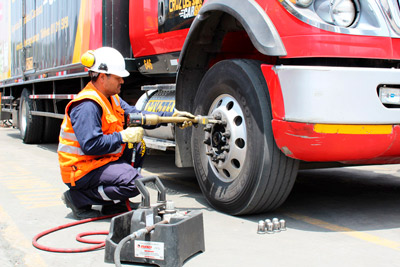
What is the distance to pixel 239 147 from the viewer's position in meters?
3.67

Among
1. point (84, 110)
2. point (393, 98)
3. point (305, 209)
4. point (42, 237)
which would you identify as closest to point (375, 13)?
point (393, 98)

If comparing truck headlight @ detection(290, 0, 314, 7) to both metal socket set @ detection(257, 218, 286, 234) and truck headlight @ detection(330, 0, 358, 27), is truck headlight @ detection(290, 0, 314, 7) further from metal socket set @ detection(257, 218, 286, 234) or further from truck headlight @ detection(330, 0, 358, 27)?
metal socket set @ detection(257, 218, 286, 234)

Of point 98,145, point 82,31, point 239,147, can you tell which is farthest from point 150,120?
point 82,31

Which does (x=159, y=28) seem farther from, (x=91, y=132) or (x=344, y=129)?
(x=344, y=129)

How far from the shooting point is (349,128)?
2986 mm

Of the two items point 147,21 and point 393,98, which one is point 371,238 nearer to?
point 393,98

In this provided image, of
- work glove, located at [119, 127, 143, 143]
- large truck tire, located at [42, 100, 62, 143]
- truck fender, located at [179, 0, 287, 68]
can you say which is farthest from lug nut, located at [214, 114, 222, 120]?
large truck tire, located at [42, 100, 62, 143]

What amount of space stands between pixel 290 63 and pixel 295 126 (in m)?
0.48

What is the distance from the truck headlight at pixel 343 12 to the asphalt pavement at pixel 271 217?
133 centimetres

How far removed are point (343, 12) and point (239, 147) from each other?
1.16 metres

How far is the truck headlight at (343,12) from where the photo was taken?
3.10 metres

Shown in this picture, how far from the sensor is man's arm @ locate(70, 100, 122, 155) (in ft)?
11.6

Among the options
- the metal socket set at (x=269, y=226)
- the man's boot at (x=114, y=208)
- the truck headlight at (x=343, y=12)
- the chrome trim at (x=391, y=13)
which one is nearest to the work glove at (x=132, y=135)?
Answer: the man's boot at (x=114, y=208)

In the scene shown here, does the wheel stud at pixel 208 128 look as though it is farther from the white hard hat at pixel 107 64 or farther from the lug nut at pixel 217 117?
the white hard hat at pixel 107 64
